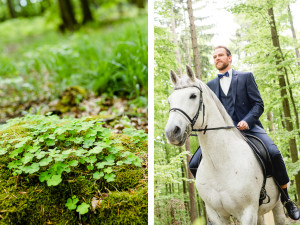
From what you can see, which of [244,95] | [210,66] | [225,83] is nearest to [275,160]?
[244,95]

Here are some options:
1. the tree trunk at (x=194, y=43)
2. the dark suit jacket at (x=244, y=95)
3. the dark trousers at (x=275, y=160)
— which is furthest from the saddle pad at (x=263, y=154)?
the tree trunk at (x=194, y=43)

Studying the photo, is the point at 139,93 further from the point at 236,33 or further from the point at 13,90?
the point at 13,90

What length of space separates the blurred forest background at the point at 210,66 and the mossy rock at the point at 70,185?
0.64 meters

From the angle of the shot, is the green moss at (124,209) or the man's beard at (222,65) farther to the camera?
the man's beard at (222,65)

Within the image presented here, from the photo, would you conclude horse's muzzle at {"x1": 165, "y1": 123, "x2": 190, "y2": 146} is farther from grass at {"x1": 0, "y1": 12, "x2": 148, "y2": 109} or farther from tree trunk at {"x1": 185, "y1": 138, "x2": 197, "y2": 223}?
grass at {"x1": 0, "y1": 12, "x2": 148, "y2": 109}

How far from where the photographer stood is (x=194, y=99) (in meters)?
2.09

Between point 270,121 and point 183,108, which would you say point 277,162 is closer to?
point 270,121

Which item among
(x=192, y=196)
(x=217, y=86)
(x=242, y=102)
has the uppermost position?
(x=217, y=86)

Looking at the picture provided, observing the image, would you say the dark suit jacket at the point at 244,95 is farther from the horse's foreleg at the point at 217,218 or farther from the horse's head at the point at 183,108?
the horse's foreleg at the point at 217,218

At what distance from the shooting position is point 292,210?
2.61 meters

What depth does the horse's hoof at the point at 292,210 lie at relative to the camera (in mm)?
2600

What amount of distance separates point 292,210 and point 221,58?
5.02 ft

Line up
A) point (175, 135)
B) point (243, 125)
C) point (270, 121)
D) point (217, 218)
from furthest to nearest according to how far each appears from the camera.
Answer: point (270, 121) → point (243, 125) → point (217, 218) → point (175, 135)

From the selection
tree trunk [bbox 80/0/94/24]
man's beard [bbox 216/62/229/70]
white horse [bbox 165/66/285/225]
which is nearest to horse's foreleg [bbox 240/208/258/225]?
white horse [bbox 165/66/285/225]
